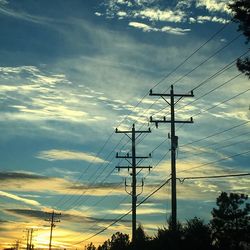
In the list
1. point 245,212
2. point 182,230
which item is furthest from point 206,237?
point 245,212

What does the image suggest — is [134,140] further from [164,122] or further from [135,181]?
[164,122]

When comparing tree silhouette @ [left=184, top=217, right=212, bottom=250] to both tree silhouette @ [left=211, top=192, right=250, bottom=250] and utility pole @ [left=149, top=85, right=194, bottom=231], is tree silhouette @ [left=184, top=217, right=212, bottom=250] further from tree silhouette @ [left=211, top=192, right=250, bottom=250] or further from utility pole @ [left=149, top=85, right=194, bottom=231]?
tree silhouette @ [left=211, top=192, right=250, bottom=250]

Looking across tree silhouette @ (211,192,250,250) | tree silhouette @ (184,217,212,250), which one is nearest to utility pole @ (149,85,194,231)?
tree silhouette @ (184,217,212,250)

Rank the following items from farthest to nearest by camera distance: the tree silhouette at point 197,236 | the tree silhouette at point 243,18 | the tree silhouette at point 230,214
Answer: the tree silhouette at point 230,214
the tree silhouette at point 197,236
the tree silhouette at point 243,18

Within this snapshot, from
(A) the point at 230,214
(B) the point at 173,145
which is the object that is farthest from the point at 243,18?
(A) the point at 230,214

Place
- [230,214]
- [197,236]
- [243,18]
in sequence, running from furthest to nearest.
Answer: [230,214] < [197,236] < [243,18]

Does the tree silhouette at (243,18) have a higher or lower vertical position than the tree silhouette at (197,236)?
higher

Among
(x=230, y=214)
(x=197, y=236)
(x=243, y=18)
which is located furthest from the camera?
(x=230, y=214)

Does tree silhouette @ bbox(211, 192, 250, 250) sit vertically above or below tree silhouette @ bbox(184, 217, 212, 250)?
A: above

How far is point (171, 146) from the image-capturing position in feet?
114

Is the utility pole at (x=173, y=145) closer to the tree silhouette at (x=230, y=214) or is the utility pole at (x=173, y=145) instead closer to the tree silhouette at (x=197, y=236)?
the tree silhouette at (x=197, y=236)

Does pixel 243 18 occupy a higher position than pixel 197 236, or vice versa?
pixel 243 18

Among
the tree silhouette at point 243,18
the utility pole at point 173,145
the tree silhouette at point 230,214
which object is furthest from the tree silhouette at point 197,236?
the tree silhouette at point 230,214

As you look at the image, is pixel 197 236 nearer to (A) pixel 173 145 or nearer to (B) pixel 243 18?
(A) pixel 173 145
